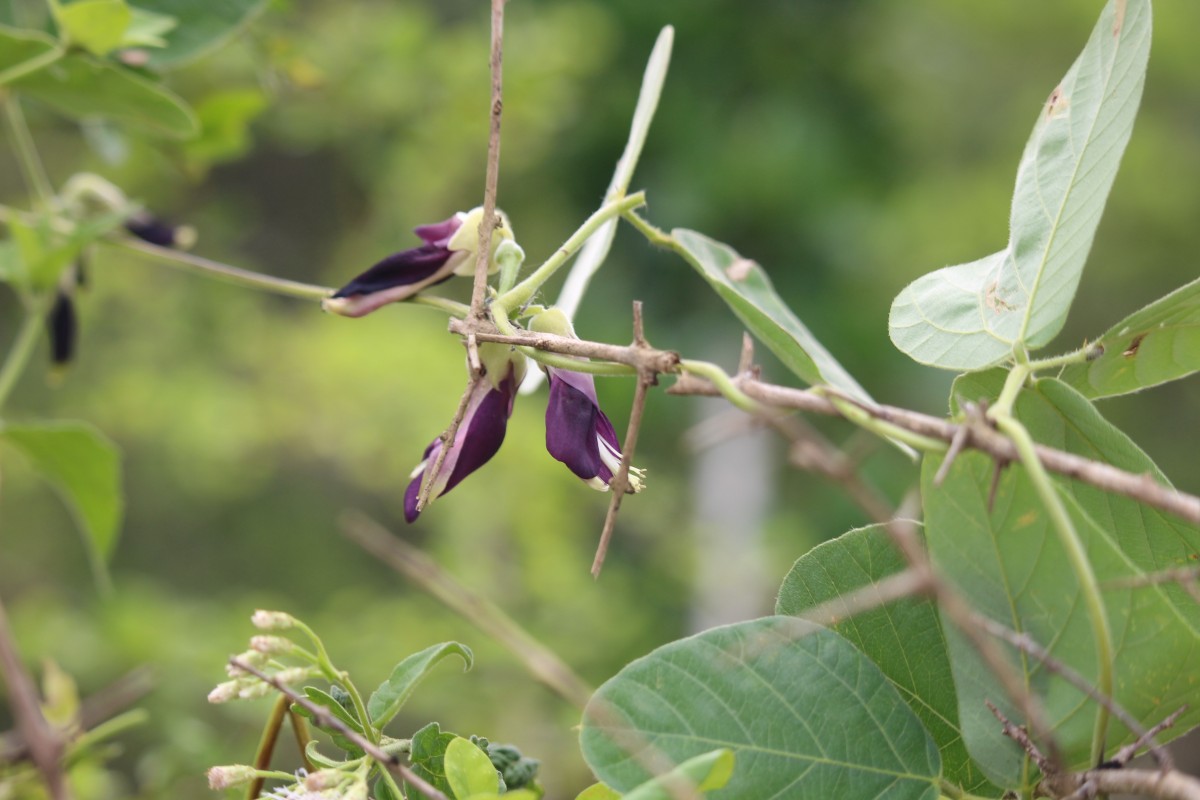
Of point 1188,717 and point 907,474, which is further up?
point 1188,717

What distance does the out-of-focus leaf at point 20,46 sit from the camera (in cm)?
47

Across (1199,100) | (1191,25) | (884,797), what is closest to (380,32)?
(884,797)

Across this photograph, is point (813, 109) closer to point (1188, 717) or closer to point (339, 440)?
point (339, 440)

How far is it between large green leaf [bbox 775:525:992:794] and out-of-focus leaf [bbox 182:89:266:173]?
527 mm

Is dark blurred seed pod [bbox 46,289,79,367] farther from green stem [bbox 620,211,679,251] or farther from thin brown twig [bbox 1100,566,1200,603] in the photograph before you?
thin brown twig [bbox 1100,566,1200,603]

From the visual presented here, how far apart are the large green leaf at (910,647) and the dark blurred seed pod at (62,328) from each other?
49cm

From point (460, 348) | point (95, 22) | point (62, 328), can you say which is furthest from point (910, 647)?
point (460, 348)

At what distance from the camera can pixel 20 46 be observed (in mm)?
482

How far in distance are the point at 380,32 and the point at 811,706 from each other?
1.67 metres

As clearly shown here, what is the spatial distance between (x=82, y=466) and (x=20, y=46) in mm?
191

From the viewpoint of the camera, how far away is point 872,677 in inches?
9.9

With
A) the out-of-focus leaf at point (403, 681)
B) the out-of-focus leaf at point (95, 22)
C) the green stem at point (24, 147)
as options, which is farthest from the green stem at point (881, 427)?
the green stem at point (24, 147)

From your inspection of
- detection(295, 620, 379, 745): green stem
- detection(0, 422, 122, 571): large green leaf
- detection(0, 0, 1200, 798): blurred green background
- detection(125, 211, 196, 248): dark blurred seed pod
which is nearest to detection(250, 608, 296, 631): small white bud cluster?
detection(295, 620, 379, 745): green stem

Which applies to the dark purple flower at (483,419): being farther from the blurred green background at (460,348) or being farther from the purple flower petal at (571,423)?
the blurred green background at (460,348)
